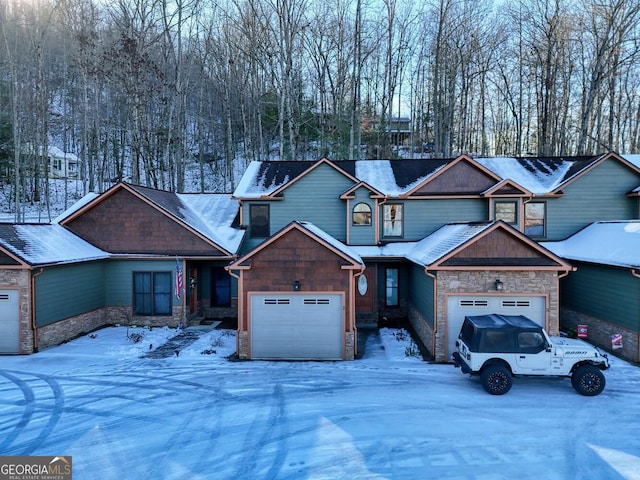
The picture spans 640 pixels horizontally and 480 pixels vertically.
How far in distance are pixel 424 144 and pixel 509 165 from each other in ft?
58.8

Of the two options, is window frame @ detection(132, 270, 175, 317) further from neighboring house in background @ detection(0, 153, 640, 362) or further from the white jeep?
the white jeep

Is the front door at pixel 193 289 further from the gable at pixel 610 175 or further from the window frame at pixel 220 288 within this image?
the gable at pixel 610 175

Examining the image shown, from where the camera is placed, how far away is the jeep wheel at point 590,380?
902 centimetres

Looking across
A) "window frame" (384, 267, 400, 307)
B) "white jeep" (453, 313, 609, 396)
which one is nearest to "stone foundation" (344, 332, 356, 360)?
"white jeep" (453, 313, 609, 396)

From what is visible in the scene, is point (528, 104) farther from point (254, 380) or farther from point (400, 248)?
point (254, 380)

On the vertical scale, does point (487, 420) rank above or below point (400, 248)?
below

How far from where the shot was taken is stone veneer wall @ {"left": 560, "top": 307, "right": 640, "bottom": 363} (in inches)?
459

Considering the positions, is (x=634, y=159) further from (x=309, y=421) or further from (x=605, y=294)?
(x=309, y=421)

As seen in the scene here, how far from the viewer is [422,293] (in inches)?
544

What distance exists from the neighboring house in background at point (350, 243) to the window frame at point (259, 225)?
0.06 metres

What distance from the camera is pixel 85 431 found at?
24.7 feet

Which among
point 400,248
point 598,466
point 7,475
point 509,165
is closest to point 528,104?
point 509,165

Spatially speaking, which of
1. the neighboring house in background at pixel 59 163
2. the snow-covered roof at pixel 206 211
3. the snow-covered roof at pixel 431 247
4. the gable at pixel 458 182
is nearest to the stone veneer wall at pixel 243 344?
the snow-covered roof at pixel 206 211

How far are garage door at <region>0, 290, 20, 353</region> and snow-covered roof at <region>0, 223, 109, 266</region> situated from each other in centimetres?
128
